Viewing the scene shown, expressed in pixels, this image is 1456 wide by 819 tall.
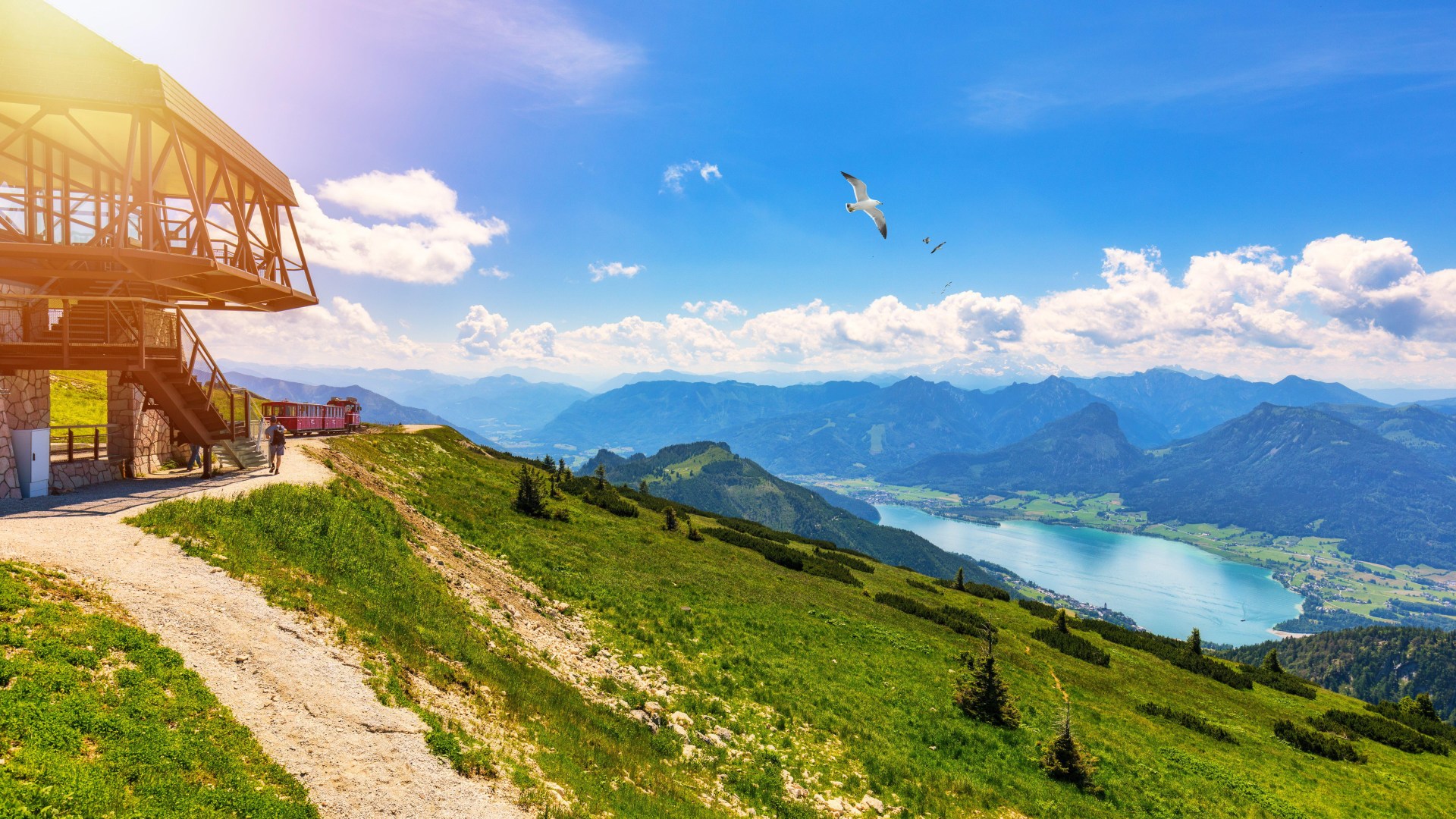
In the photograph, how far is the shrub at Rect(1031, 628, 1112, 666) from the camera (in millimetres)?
34812

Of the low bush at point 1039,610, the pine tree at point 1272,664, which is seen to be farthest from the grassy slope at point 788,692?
the low bush at point 1039,610

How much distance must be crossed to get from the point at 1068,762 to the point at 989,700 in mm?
3390

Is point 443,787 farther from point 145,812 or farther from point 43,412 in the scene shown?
point 43,412

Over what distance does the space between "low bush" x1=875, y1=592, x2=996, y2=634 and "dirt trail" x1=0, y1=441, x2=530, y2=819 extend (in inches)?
1286

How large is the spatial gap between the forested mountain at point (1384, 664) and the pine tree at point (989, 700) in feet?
572

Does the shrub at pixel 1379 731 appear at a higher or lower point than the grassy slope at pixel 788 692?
lower

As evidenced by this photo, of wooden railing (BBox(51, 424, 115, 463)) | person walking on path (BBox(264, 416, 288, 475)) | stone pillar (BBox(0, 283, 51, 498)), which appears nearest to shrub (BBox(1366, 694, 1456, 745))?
person walking on path (BBox(264, 416, 288, 475))

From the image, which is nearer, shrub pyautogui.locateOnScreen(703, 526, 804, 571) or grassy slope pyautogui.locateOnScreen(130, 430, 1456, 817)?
grassy slope pyautogui.locateOnScreen(130, 430, 1456, 817)

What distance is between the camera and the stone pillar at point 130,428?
24562mm

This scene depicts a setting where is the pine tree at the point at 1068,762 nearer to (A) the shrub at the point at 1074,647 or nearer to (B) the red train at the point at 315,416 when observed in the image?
(A) the shrub at the point at 1074,647

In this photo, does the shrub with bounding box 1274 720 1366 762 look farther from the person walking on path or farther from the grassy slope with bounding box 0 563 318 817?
the person walking on path

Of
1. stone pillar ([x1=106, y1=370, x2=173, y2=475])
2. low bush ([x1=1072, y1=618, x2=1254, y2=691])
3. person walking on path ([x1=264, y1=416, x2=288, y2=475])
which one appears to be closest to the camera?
stone pillar ([x1=106, y1=370, x2=173, y2=475])

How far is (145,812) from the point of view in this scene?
7117mm

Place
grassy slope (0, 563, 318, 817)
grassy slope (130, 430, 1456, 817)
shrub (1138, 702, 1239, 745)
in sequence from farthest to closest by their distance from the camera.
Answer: shrub (1138, 702, 1239, 745), grassy slope (130, 430, 1456, 817), grassy slope (0, 563, 318, 817)
